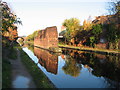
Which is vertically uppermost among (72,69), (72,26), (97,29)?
(72,26)

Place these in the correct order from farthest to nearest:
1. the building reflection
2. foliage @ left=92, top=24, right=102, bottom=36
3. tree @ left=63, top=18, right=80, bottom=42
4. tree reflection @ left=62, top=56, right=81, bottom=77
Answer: tree @ left=63, top=18, right=80, bottom=42 < foliage @ left=92, top=24, right=102, bottom=36 < the building reflection < tree reflection @ left=62, top=56, right=81, bottom=77

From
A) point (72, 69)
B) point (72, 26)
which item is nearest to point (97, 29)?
point (72, 26)

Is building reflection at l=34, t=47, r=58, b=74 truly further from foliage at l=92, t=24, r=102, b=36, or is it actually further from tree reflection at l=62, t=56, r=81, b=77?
foliage at l=92, t=24, r=102, b=36

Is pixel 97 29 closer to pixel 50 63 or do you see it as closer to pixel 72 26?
pixel 72 26

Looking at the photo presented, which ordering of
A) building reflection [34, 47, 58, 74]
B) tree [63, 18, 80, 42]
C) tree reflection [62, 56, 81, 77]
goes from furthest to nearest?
tree [63, 18, 80, 42] < building reflection [34, 47, 58, 74] < tree reflection [62, 56, 81, 77]

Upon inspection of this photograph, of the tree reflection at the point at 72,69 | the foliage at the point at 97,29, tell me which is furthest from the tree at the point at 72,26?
the tree reflection at the point at 72,69

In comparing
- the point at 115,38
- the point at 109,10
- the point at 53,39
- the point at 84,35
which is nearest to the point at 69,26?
the point at 84,35

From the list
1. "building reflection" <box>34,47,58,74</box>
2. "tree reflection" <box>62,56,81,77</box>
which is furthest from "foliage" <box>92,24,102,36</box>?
"tree reflection" <box>62,56,81,77</box>

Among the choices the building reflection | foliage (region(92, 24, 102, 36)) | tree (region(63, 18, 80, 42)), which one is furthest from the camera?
tree (region(63, 18, 80, 42))

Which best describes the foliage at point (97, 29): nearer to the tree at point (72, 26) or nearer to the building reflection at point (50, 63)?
the tree at point (72, 26)

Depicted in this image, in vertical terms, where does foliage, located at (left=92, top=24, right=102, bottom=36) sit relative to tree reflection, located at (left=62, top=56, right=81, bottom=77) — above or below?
above

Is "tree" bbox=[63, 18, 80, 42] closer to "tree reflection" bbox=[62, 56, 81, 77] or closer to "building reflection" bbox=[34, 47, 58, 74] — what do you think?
"building reflection" bbox=[34, 47, 58, 74]

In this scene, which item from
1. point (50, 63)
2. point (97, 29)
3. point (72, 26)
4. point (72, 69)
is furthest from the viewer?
point (72, 26)

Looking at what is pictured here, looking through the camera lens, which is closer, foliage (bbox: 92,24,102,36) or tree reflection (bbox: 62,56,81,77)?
tree reflection (bbox: 62,56,81,77)
